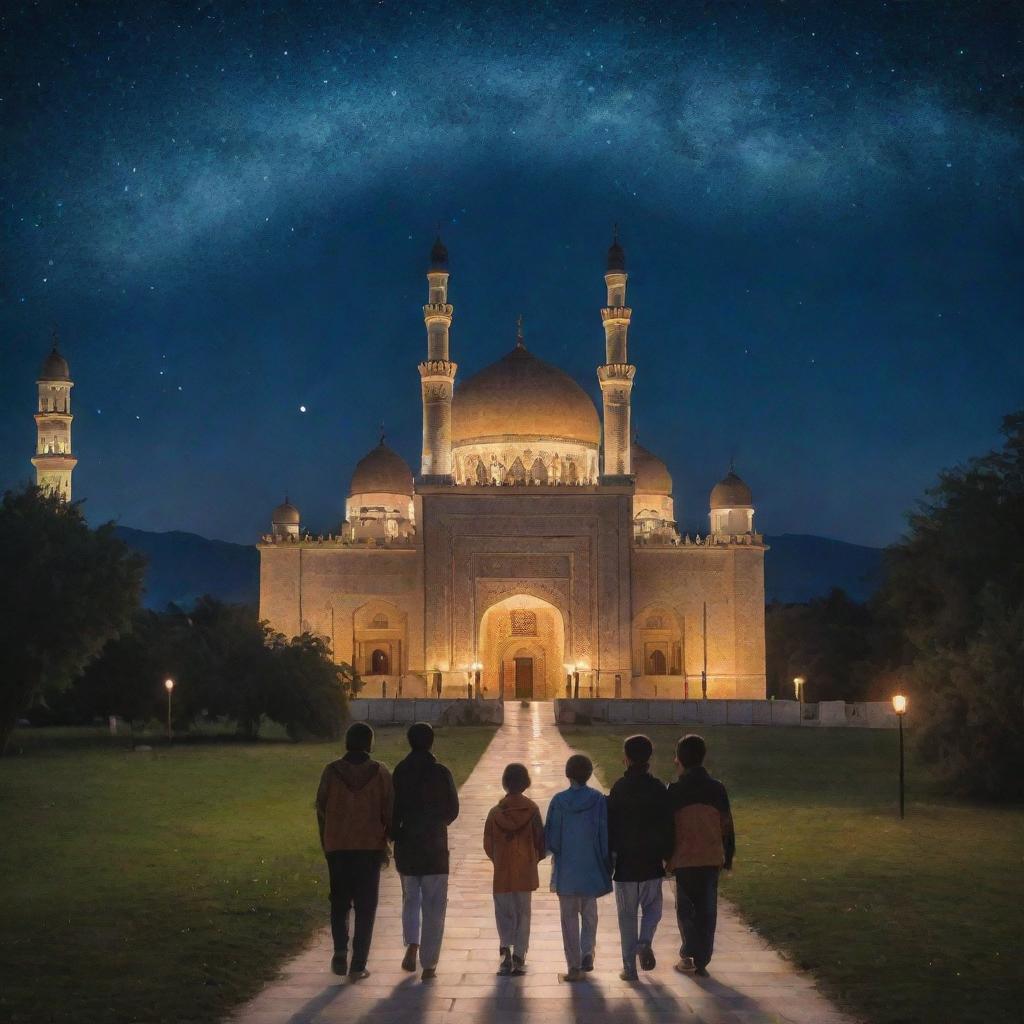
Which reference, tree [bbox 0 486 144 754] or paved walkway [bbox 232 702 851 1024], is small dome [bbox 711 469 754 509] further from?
paved walkway [bbox 232 702 851 1024]

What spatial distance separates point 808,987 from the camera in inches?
305

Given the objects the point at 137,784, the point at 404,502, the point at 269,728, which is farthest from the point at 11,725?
the point at 404,502

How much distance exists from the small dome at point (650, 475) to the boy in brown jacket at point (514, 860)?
48.3 metres

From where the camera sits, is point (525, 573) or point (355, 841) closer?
point (355, 841)

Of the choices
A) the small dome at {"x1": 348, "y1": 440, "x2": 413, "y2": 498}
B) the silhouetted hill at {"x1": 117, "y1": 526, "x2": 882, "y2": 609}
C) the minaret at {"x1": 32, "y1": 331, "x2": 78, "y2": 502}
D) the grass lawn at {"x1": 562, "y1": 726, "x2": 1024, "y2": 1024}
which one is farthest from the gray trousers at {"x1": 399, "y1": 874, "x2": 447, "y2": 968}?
the silhouetted hill at {"x1": 117, "y1": 526, "x2": 882, "y2": 609}

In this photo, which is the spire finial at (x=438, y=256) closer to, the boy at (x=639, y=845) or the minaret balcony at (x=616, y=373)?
the minaret balcony at (x=616, y=373)

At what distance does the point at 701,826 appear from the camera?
8.00m

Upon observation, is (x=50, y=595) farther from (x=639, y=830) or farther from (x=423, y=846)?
(x=639, y=830)

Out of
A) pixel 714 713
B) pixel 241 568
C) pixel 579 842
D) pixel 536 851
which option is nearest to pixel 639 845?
pixel 579 842

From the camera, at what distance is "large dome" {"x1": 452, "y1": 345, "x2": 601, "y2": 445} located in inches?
1928

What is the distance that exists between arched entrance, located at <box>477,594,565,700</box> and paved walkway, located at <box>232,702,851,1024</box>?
3880cm

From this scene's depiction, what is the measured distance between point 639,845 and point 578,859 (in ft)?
1.11

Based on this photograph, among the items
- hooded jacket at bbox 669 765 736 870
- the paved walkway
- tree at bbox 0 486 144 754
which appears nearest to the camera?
the paved walkway

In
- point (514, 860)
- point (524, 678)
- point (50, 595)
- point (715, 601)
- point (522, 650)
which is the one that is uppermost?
point (715, 601)
